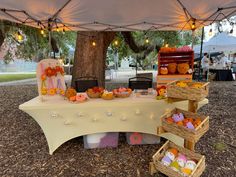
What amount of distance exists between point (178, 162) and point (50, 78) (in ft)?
6.72

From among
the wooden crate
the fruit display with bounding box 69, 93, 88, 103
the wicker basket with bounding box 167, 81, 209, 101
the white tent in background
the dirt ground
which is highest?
the white tent in background

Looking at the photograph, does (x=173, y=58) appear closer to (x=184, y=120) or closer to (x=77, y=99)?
(x=184, y=120)

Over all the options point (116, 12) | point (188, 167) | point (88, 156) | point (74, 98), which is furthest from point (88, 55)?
point (188, 167)

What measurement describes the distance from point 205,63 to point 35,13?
33.4 feet

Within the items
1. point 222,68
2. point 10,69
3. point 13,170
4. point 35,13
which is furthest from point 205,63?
point 10,69

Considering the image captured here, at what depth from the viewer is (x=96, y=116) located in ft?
7.65

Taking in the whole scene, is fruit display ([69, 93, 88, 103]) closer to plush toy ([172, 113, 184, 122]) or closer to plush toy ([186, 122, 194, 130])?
plush toy ([172, 113, 184, 122])

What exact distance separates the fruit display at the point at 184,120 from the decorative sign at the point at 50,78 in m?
1.57

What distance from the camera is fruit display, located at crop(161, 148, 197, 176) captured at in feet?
5.90

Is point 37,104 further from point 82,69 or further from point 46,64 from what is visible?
point 82,69

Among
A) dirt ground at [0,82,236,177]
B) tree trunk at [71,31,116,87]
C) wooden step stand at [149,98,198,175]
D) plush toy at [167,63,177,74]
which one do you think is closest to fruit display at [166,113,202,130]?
wooden step stand at [149,98,198,175]

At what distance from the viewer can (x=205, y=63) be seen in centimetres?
1080

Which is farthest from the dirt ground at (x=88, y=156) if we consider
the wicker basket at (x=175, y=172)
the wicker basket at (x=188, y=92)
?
the wicker basket at (x=188, y=92)

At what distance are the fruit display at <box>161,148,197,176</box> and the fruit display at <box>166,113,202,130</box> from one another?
0.35 m
